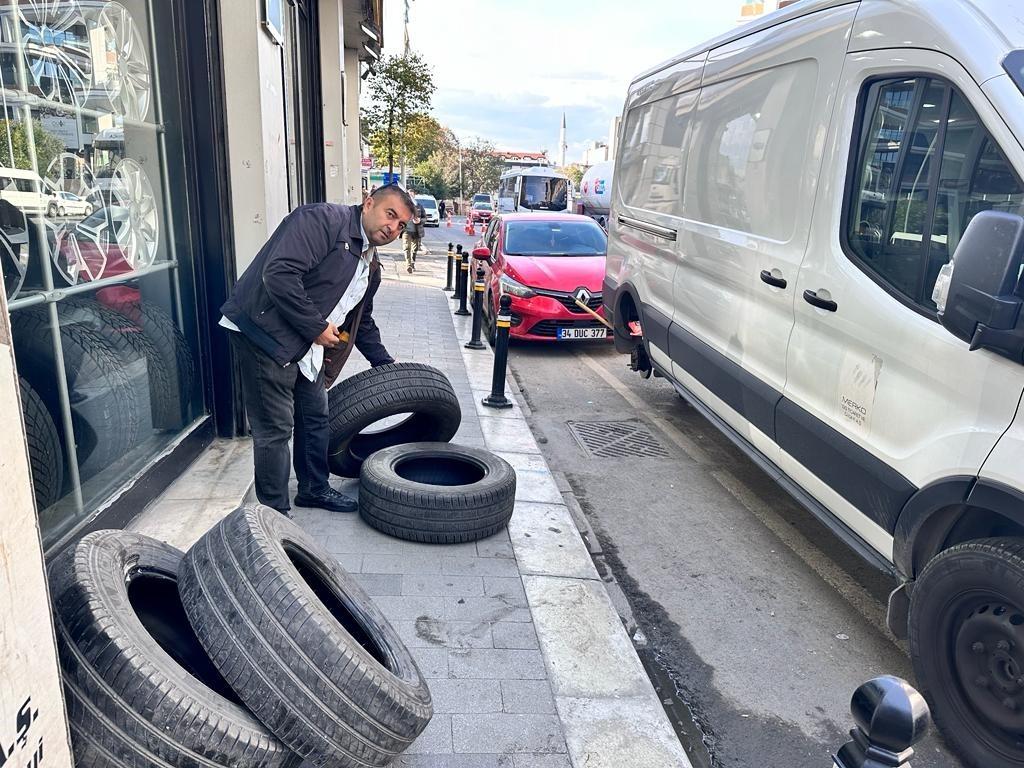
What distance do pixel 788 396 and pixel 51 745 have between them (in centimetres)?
335

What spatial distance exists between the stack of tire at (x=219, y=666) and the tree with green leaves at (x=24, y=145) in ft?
5.01

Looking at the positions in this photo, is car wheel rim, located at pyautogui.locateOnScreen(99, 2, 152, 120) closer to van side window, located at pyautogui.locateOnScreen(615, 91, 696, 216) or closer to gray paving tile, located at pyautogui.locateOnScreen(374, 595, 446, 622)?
gray paving tile, located at pyautogui.locateOnScreen(374, 595, 446, 622)

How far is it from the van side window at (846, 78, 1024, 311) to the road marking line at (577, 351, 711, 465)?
2789 millimetres

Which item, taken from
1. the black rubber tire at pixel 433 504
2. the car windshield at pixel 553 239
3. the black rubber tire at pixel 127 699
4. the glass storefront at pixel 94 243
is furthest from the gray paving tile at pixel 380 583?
the car windshield at pixel 553 239

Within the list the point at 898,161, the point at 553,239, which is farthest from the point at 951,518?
the point at 553,239

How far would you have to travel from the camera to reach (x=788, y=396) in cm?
374

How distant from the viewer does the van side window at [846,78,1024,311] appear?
2633 mm

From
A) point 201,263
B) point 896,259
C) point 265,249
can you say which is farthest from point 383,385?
point 896,259

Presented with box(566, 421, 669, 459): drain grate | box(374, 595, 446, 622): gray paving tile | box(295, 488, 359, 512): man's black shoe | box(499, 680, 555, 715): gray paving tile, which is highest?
box(295, 488, 359, 512): man's black shoe

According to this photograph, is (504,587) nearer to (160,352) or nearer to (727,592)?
(727,592)

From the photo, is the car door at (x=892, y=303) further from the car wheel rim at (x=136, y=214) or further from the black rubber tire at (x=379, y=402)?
the car wheel rim at (x=136, y=214)

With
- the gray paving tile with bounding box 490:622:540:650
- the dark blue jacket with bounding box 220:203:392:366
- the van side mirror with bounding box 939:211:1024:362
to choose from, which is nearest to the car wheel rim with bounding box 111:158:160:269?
the dark blue jacket with bounding box 220:203:392:366

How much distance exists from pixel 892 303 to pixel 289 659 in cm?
261

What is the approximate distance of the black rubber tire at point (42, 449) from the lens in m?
2.79
